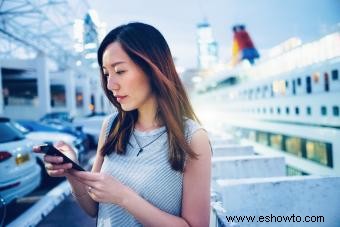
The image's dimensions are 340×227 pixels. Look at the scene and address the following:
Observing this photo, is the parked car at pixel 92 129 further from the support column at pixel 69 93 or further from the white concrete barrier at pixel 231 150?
the support column at pixel 69 93

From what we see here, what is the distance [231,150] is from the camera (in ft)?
21.7

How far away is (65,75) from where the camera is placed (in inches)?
1204

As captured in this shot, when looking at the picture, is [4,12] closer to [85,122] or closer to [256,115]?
[85,122]

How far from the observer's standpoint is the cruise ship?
341 inches

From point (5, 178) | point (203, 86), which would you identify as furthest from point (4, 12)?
point (203, 86)

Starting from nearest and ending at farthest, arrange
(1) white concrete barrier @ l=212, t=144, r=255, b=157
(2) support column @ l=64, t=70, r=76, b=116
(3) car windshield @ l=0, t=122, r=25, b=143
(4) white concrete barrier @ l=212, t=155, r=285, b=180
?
(3) car windshield @ l=0, t=122, r=25, b=143
(4) white concrete barrier @ l=212, t=155, r=285, b=180
(1) white concrete barrier @ l=212, t=144, r=255, b=157
(2) support column @ l=64, t=70, r=76, b=116

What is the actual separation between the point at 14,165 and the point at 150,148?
385 cm

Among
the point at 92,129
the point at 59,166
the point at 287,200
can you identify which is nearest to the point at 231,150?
the point at 287,200

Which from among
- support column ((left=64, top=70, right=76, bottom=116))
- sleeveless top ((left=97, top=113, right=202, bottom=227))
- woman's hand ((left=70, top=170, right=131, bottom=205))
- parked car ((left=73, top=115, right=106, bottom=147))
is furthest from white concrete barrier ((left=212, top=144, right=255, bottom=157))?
support column ((left=64, top=70, right=76, bottom=116))

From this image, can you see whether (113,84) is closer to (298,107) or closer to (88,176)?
(88,176)

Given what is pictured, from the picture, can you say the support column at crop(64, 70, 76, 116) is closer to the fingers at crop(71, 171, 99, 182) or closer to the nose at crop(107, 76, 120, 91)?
the nose at crop(107, 76, 120, 91)

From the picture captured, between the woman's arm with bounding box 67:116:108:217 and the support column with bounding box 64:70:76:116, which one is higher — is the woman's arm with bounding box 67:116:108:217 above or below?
below

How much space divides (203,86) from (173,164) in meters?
Result: 43.1

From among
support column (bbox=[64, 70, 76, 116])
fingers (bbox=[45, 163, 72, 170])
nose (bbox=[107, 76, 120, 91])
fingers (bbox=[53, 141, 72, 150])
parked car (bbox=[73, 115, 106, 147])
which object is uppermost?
support column (bbox=[64, 70, 76, 116])
